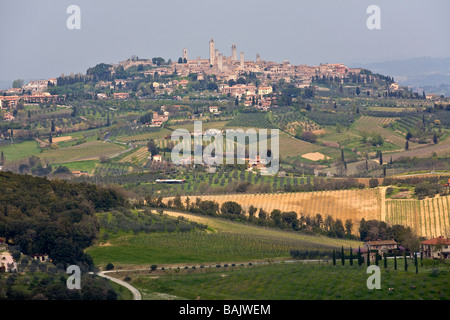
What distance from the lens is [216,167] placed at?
5300cm

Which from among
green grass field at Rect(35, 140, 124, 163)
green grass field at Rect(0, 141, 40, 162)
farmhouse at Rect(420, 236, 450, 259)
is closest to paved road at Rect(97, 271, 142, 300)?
farmhouse at Rect(420, 236, 450, 259)

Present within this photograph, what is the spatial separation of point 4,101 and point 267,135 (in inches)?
1357

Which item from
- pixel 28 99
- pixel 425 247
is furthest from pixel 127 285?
pixel 28 99

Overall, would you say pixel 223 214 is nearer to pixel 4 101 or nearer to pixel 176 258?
pixel 176 258

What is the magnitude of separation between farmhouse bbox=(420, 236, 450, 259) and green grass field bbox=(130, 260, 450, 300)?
8.67 feet

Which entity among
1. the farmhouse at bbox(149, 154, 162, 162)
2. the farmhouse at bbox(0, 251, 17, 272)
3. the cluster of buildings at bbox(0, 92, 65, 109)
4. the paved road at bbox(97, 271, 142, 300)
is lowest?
the paved road at bbox(97, 271, 142, 300)

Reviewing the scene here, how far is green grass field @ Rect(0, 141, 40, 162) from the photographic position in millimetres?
63969

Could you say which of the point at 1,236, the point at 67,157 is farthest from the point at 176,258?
the point at 67,157

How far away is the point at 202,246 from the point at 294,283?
7492 mm

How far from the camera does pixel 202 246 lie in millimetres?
31922

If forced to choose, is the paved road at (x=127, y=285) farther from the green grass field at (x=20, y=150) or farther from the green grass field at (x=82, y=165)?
the green grass field at (x=20, y=150)

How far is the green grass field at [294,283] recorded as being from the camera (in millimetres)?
23391

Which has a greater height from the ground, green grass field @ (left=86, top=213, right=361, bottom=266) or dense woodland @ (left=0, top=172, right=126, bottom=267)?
dense woodland @ (left=0, top=172, right=126, bottom=267)

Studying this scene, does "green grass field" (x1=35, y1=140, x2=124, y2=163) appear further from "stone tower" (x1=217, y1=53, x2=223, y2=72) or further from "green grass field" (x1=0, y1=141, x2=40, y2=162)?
"stone tower" (x1=217, y1=53, x2=223, y2=72)
